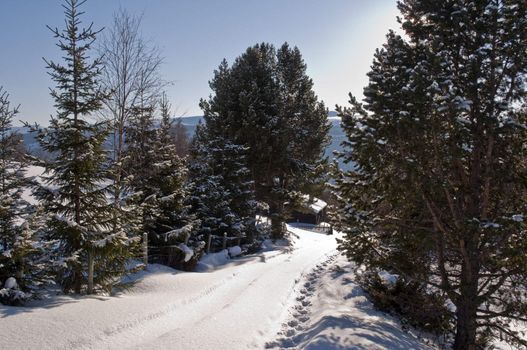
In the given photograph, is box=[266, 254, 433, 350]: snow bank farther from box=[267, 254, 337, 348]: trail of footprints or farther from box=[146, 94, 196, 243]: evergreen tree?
box=[146, 94, 196, 243]: evergreen tree

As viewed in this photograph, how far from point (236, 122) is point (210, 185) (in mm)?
5309

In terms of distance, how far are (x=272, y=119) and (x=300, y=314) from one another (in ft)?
49.8

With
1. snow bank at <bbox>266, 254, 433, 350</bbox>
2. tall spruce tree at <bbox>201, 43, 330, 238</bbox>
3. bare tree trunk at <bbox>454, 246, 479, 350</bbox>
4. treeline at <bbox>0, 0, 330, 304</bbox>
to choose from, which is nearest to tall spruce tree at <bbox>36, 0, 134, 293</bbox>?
treeline at <bbox>0, 0, 330, 304</bbox>

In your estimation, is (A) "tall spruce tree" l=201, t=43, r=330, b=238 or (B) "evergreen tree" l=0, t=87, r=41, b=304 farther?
(A) "tall spruce tree" l=201, t=43, r=330, b=238

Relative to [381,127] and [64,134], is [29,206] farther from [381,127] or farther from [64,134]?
[381,127]

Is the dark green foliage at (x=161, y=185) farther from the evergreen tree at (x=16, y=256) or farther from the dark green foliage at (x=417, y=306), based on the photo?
the dark green foliage at (x=417, y=306)

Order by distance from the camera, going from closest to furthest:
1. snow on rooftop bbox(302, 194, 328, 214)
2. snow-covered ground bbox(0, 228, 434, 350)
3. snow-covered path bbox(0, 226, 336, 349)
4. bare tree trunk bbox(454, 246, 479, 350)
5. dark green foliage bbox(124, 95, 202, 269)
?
1. snow-covered path bbox(0, 226, 336, 349)
2. snow-covered ground bbox(0, 228, 434, 350)
3. bare tree trunk bbox(454, 246, 479, 350)
4. dark green foliage bbox(124, 95, 202, 269)
5. snow on rooftop bbox(302, 194, 328, 214)

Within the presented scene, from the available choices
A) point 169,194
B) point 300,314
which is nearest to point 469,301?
point 300,314

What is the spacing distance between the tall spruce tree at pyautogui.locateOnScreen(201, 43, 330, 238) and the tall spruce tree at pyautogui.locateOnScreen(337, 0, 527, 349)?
13118mm

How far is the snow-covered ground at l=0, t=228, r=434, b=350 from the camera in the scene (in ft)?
23.0

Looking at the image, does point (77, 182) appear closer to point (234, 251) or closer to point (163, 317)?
point (163, 317)

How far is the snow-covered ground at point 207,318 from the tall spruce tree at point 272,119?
10.8 meters

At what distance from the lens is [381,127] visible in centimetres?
855

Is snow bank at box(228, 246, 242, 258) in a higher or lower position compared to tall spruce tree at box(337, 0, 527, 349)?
lower
